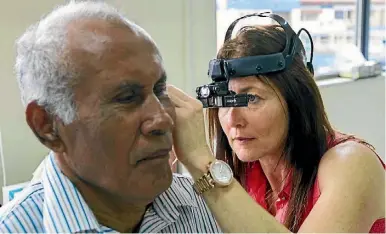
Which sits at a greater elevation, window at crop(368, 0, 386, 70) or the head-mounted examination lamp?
the head-mounted examination lamp

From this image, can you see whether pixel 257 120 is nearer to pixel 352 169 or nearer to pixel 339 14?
pixel 352 169

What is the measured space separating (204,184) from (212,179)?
0.02 metres

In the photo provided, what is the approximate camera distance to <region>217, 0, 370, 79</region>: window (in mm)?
3447

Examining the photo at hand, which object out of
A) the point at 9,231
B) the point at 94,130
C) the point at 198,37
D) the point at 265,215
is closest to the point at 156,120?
the point at 94,130

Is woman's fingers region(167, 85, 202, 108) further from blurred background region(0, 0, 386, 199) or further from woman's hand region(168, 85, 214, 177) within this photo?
blurred background region(0, 0, 386, 199)

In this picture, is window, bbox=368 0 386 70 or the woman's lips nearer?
the woman's lips

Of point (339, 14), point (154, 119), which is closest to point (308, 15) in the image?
point (339, 14)

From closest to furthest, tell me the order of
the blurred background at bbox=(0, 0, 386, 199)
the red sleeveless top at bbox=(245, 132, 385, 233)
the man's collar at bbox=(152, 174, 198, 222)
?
the man's collar at bbox=(152, 174, 198, 222) → the red sleeveless top at bbox=(245, 132, 385, 233) → the blurred background at bbox=(0, 0, 386, 199)

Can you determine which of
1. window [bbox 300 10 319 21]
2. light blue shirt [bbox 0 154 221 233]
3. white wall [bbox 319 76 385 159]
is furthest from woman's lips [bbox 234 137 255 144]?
window [bbox 300 10 319 21]

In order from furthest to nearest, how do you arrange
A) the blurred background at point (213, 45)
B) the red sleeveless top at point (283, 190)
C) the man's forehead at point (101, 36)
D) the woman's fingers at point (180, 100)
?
the blurred background at point (213, 45), the red sleeveless top at point (283, 190), the woman's fingers at point (180, 100), the man's forehead at point (101, 36)

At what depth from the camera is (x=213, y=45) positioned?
2.73 meters

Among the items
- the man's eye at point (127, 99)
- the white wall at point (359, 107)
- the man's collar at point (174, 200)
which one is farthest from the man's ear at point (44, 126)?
the white wall at point (359, 107)

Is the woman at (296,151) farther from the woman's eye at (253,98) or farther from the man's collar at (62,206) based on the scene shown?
the man's collar at (62,206)

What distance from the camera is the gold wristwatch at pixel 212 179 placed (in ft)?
4.05
